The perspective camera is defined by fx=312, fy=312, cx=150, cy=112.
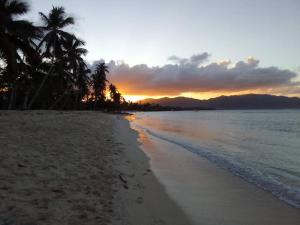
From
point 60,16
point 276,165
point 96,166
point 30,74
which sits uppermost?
point 60,16

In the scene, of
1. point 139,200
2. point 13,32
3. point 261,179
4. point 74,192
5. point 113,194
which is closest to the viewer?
point 74,192

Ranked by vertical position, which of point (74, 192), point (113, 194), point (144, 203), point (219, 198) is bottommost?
point (219, 198)

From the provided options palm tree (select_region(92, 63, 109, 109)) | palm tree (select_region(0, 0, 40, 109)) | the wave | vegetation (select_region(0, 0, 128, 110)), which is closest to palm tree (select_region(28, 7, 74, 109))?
vegetation (select_region(0, 0, 128, 110))

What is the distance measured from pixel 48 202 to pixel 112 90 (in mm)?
97226

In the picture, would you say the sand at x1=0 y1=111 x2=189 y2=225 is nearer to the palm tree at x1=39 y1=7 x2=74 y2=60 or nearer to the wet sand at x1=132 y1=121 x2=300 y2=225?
the wet sand at x1=132 y1=121 x2=300 y2=225

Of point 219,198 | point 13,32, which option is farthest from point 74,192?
point 13,32

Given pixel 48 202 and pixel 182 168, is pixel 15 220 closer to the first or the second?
pixel 48 202

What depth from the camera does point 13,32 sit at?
20750mm

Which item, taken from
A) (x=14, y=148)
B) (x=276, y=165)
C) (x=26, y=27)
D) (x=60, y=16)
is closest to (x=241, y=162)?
(x=276, y=165)

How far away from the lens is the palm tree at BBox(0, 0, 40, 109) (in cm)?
1948

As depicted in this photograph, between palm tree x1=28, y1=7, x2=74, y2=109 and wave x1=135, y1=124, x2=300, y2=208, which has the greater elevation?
palm tree x1=28, y1=7, x2=74, y2=109

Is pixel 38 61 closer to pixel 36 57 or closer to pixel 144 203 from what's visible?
pixel 36 57

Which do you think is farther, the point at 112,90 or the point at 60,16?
the point at 112,90

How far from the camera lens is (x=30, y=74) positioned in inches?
1437
